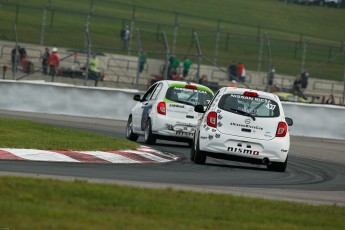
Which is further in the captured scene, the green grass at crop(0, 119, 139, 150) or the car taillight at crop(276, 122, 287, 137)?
the car taillight at crop(276, 122, 287, 137)

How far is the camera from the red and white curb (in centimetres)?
1803

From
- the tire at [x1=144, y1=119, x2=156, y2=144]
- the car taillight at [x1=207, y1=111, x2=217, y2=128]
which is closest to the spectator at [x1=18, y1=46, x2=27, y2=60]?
the tire at [x1=144, y1=119, x2=156, y2=144]

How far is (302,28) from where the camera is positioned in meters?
63.6

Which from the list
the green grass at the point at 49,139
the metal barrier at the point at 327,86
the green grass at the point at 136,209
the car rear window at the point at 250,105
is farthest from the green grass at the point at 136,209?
the metal barrier at the point at 327,86

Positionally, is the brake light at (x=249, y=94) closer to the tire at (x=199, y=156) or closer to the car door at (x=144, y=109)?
the tire at (x=199, y=156)

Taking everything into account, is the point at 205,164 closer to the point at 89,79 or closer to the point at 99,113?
the point at 99,113

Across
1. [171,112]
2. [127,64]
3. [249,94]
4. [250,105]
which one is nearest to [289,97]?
[127,64]

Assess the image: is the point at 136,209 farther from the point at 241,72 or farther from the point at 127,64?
the point at 241,72

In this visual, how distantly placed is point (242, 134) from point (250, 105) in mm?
586

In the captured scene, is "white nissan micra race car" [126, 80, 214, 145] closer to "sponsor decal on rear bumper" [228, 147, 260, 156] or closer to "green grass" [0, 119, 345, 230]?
"sponsor decal on rear bumper" [228, 147, 260, 156]

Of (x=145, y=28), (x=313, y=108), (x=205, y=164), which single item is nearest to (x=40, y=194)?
(x=205, y=164)

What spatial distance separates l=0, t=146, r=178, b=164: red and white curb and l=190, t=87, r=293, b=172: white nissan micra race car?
3.00 feet

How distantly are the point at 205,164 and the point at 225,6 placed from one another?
153 ft

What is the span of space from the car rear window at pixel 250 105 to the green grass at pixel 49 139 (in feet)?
6.76
